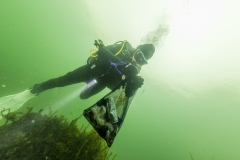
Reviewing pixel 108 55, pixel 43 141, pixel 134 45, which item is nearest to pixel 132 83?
pixel 108 55

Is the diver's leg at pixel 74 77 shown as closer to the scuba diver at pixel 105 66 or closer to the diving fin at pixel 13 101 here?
the scuba diver at pixel 105 66

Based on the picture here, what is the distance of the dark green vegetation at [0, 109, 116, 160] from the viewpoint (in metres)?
4.25

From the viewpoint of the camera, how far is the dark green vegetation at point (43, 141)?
167 inches

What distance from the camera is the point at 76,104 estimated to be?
21.0 m

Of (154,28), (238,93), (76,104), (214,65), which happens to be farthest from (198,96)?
(76,104)

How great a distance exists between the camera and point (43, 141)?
4.66 m

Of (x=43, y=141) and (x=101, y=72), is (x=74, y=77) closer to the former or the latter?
(x=101, y=72)

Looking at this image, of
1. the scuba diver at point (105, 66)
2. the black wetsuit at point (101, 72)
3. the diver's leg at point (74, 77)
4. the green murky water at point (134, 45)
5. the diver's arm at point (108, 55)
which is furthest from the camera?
the green murky water at point (134, 45)

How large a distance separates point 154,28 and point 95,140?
23644mm

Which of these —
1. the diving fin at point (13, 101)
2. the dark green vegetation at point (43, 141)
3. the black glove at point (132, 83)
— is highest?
the black glove at point (132, 83)

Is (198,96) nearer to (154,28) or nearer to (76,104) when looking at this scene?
(154,28)

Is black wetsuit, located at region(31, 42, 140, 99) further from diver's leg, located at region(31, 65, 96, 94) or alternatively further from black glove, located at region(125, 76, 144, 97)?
black glove, located at region(125, 76, 144, 97)

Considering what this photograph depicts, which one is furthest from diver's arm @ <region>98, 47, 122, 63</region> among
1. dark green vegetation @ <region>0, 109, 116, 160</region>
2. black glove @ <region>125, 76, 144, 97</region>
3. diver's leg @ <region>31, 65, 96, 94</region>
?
dark green vegetation @ <region>0, 109, 116, 160</region>

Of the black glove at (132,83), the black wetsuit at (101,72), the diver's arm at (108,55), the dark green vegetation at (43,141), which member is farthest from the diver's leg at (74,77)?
the black glove at (132,83)
